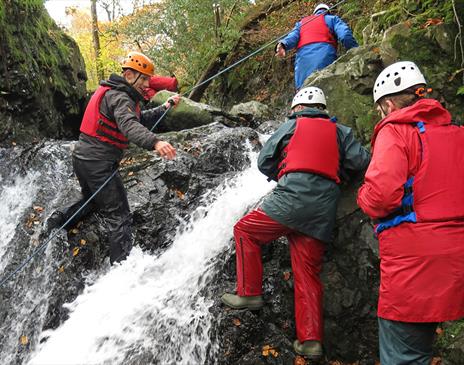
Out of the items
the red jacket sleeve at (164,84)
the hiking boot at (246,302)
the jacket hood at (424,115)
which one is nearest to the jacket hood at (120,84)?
the hiking boot at (246,302)

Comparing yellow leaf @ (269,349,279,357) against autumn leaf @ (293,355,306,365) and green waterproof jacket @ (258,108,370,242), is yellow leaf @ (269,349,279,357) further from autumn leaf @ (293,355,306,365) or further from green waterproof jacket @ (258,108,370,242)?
green waterproof jacket @ (258,108,370,242)

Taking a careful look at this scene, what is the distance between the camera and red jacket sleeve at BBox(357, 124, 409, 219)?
269 cm

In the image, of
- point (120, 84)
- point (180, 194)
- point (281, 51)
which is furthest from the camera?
point (281, 51)

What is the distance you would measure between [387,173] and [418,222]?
388 millimetres

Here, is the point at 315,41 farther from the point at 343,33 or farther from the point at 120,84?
the point at 120,84

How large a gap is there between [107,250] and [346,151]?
12.3ft

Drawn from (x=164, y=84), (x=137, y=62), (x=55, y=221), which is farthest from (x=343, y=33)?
(x=55, y=221)

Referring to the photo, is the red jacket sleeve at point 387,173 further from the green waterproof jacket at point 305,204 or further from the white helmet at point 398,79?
the green waterproof jacket at point 305,204

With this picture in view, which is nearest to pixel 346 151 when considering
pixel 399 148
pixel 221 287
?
pixel 399 148

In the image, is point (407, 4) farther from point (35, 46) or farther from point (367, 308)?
point (35, 46)

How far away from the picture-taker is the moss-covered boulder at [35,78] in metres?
8.19

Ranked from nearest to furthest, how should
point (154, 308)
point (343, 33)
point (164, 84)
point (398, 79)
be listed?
point (398, 79) < point (154, 308) < point (343, 33) < point (164, 84)

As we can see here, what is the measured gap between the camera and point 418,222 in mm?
2664

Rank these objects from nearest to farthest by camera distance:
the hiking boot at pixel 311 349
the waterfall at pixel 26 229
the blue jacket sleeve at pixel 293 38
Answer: the hiking boot at pixel 311 349, the waterfall at pixel 26 229, the blue jacket sleeve at pixel 293 38
